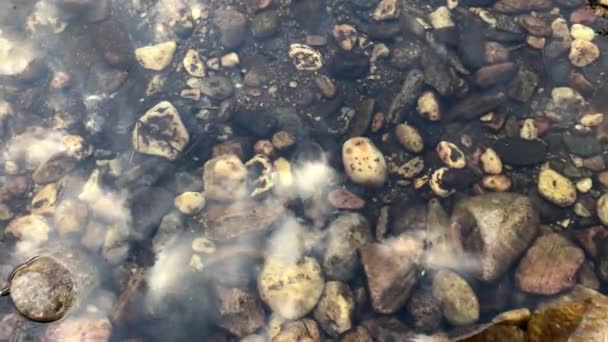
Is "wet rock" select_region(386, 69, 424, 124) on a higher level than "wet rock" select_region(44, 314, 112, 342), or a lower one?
higher

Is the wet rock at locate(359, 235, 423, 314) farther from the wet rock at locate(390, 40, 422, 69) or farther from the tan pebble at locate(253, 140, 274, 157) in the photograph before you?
the wet rock at locate(390, 40, 422, 69)

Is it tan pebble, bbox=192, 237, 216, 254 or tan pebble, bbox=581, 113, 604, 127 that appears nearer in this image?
tan pebble, bbox=192, 237, 216, 254

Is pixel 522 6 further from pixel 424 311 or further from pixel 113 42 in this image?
pixel 113 42

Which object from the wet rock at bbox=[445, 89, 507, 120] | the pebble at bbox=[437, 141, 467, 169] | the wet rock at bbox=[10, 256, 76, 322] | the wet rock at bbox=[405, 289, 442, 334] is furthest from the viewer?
the wet rock at bbox=[445, 89, 507, 120]

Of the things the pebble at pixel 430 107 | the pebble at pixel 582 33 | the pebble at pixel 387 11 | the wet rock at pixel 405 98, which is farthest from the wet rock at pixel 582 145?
the pebble at pixel 387 11

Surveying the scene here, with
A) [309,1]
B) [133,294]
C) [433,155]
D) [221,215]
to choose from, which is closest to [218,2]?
[309,1]

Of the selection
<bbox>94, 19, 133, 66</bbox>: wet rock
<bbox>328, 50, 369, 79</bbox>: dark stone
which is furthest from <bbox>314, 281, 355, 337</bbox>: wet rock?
<bbox>94, 19, 133, 66</bbox>: wet rock

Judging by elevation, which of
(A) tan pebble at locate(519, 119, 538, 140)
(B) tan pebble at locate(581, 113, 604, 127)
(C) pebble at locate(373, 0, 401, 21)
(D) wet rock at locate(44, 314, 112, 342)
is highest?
(C) pebble at locate(373, 0, 401, 21)
